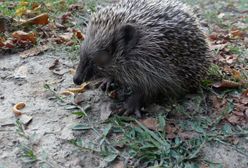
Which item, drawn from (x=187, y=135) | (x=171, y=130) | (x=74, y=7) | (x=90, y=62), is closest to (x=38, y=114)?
(x=90, y=62)

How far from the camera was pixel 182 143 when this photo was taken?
3.74m

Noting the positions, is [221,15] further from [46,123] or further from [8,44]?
[46,123]

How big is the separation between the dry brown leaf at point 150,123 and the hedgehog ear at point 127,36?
78cm

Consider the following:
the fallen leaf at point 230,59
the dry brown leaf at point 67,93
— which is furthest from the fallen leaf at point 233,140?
the dry brown leaf at point 67,93

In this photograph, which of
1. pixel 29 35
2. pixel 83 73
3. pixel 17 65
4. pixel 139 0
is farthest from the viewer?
pixel 29 35

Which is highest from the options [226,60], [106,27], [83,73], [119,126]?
[106,27]

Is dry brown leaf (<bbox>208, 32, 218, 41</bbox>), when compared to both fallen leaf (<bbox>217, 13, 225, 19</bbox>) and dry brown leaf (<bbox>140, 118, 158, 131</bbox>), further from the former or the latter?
dry brown leaf (<bbox>140, 118, 158, 131</bbox>)

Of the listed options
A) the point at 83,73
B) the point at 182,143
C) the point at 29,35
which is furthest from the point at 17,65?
the point at 182,143

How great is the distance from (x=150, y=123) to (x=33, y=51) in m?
2.10

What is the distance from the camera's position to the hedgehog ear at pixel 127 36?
4.14m

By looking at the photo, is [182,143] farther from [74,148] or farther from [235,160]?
[74,148]

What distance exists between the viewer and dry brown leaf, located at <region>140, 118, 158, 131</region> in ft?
12.8

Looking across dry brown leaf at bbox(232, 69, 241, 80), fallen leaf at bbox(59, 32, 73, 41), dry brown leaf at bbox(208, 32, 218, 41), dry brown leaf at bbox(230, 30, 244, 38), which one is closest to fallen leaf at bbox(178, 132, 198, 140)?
dry brown leaf at bbox(232, 69, 241, 80)

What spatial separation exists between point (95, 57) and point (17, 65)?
1.32m
